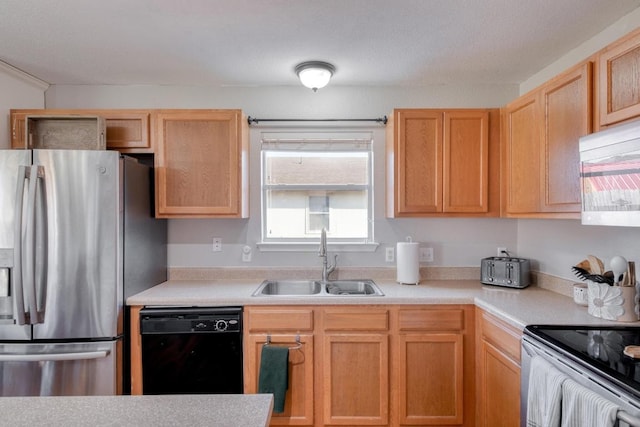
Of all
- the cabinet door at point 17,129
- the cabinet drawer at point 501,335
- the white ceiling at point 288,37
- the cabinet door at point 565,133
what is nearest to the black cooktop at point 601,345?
the cabinet drawer at point 501,335

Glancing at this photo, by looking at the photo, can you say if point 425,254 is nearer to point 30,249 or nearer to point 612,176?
point 612,176

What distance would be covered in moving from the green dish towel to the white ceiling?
1.87 metres

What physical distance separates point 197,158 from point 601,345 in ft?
7.85

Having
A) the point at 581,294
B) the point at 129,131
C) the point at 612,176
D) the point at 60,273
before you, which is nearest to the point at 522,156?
the point at 612,176

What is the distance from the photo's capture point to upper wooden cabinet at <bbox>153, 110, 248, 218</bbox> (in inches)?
90.7

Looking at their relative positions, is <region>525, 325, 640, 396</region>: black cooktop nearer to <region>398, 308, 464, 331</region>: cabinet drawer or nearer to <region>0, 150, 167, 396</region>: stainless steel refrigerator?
<region>398, 308, 464, 331</region>: cabinet drawer

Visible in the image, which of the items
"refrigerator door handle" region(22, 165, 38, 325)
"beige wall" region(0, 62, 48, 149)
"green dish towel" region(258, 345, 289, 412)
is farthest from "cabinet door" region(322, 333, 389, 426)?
"beige wall" region(0, 62, 48, 149)

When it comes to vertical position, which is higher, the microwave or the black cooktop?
the microwave

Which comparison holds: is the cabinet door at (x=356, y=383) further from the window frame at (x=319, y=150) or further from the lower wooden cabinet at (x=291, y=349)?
the window frame at (x=319, y=150)

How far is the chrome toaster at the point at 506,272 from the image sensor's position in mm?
2240

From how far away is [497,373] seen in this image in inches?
69.9

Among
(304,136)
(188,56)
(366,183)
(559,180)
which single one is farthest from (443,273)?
(188,56)

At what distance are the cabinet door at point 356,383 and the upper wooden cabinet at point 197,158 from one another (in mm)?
1223

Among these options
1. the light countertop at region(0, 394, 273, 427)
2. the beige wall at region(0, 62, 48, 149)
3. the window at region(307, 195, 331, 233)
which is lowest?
the light countertop at region(0, 394, 273, 427)
